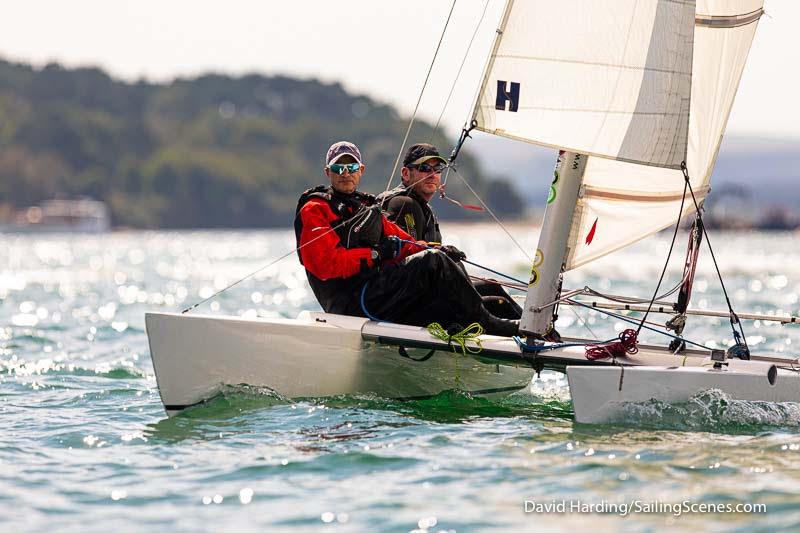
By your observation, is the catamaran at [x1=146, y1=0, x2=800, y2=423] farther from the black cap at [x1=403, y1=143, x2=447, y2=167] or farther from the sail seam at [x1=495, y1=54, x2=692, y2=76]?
the black cap at [x1=403, y1=143, x2=447, y2=167]

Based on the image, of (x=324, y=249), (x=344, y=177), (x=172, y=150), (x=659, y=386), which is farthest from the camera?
(x=172, y=150)

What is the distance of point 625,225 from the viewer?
6.78m

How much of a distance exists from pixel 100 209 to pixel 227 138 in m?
33.4

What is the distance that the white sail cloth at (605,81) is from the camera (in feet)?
18.8

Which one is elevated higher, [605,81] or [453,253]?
[605,81]

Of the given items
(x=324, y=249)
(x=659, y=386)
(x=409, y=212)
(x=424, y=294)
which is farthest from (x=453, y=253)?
(x=659, y=386)

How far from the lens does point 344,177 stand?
6266 millimetres

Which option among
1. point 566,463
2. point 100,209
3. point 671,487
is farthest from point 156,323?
point 100,209

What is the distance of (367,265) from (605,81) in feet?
4.96

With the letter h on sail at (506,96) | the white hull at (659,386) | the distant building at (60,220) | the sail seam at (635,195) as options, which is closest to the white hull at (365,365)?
the white hull at (659,386)

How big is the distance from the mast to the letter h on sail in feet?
1.73

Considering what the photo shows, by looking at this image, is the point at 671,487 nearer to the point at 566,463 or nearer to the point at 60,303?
the point at 566,463

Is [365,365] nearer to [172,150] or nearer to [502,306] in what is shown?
[502,306]

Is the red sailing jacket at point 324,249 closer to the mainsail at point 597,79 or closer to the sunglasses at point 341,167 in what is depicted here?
the sunglasses at point 341,167
